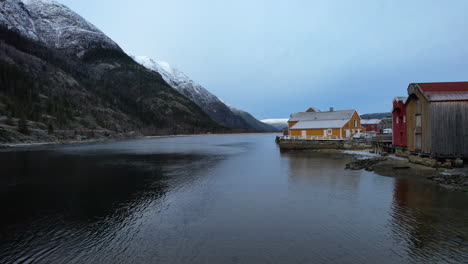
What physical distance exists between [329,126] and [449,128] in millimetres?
36641

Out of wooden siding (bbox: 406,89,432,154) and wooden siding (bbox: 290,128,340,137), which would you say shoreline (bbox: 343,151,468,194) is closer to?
wooden siding (bbox: 406,89,432,154)

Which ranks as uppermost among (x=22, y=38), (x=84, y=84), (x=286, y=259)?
(x=22, y=38)

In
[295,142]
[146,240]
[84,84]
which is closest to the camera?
[146,240]

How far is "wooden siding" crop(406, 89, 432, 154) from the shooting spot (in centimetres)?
3088

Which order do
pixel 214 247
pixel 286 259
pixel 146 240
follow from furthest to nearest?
pixel 146 240
pixel 214 247
pixel 286 259

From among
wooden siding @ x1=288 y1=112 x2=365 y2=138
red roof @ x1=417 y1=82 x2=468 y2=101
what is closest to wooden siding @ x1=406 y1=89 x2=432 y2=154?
red roof @ x1=417 y1=82 x2=468 y2=101

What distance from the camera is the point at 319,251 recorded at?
1228cm

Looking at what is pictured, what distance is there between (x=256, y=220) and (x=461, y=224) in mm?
11533

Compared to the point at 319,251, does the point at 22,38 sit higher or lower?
higher

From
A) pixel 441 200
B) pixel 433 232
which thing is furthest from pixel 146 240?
pixel 441 200

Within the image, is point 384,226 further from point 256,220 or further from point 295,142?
point 295,142

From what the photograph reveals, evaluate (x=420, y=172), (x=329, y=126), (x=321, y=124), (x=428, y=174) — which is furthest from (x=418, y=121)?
(x=321, y=124)

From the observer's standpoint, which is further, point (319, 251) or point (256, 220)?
point (256, 220)

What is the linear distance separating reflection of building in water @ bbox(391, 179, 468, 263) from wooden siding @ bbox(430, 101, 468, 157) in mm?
10678
